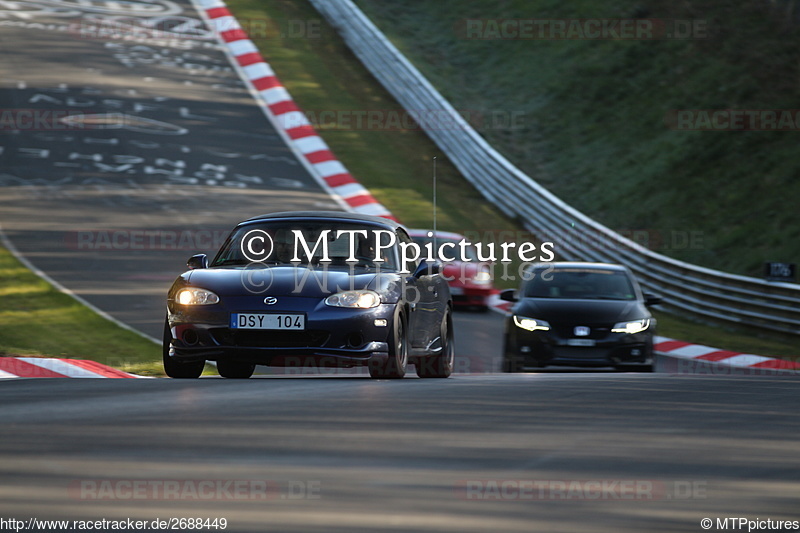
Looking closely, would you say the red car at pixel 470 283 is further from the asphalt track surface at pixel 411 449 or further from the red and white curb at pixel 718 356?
the asphalt track surface at pixel 411 449

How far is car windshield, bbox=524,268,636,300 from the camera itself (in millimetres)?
14453

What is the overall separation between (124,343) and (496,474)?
9171 millimetres

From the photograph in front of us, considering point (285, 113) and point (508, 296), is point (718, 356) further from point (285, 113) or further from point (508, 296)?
point (285, 113)

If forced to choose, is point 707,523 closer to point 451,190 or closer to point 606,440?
point 606,440

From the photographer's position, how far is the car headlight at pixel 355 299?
379 inches

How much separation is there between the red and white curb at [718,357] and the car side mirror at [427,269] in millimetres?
5539

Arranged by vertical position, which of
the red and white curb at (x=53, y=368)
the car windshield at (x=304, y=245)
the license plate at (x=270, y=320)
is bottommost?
the red and white curb at (x=53, y=368)

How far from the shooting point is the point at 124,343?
13797 mm

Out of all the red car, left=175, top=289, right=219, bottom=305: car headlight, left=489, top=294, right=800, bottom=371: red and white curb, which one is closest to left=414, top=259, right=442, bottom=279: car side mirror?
left=175, top=289, right=219, bottom=305: car headlight

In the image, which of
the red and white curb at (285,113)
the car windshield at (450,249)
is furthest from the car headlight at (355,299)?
the red and white curb at (285,113)

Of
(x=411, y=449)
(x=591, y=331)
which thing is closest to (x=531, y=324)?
(x=591, y=331)

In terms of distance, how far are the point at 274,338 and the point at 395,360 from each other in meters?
0.93

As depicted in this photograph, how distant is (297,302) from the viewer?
9.55 m

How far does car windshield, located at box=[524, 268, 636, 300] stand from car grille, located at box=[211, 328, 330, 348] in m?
5.32
